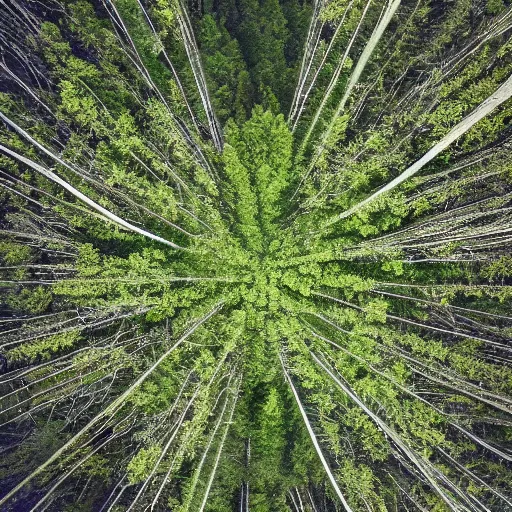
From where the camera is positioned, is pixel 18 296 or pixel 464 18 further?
pixel 18 296

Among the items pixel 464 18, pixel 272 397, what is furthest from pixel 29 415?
pixel 464 18

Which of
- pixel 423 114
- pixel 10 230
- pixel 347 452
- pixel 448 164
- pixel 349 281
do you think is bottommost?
pixel 347 452

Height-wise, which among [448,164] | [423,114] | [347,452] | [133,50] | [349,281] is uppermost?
[133,50]

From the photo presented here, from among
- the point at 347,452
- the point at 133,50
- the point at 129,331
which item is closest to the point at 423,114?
the point at 133,50

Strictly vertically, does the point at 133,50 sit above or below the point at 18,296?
above

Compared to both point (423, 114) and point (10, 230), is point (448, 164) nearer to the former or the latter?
point (423, 114)

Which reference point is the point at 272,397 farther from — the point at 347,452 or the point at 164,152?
the point at 164,152
